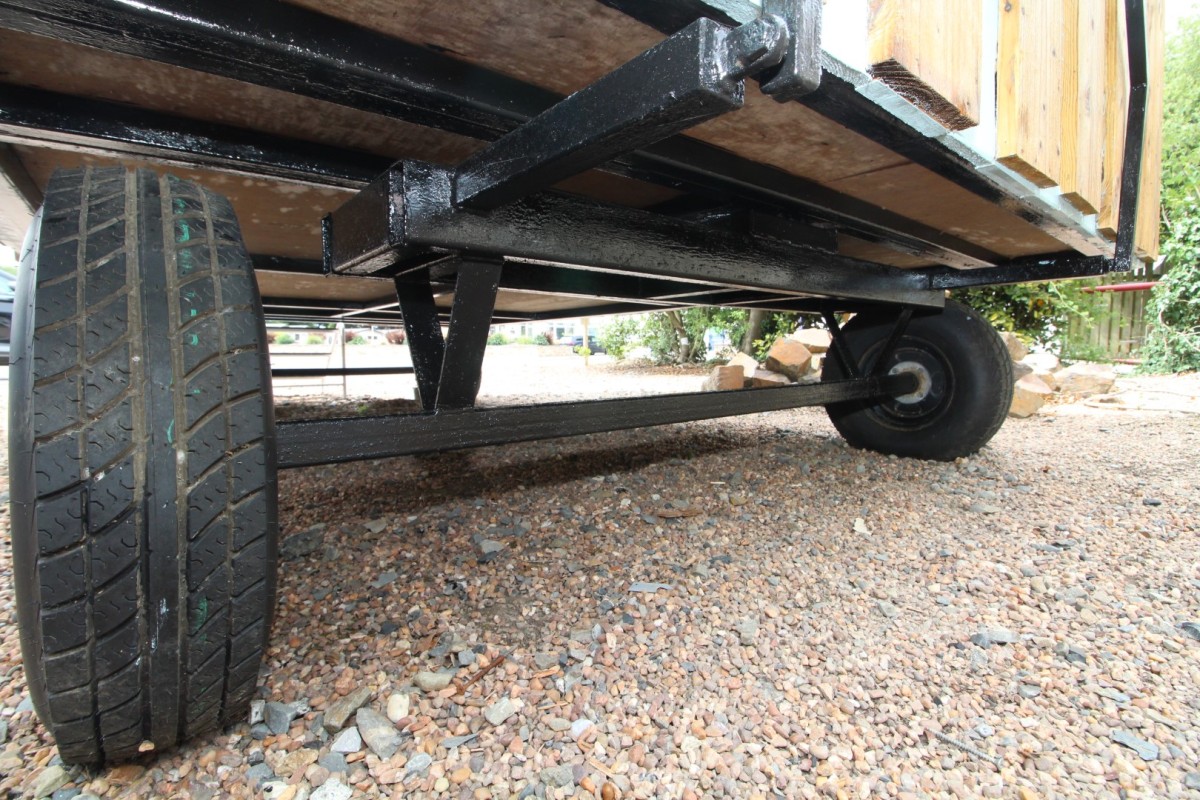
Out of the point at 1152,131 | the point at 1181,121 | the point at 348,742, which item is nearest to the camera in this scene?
the point at 348,742

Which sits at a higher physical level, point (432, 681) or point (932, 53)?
point (932, 53)

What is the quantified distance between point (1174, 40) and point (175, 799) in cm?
2509

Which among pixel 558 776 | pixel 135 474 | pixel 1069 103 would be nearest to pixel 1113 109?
pixel 1069 103

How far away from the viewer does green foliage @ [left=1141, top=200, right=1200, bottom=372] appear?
949cm

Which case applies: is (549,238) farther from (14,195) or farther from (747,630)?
(14,195)

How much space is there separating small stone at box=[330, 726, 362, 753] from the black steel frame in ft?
1.67

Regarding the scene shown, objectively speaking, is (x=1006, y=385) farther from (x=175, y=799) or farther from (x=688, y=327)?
(x=688, y=327)

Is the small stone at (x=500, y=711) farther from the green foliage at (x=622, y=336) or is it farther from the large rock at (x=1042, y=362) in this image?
the green foliage at (x=622, y=336)

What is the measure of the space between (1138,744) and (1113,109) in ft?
7.52

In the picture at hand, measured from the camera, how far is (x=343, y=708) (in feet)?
3.55

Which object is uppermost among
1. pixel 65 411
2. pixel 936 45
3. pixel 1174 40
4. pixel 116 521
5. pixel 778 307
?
pixel 1174 40

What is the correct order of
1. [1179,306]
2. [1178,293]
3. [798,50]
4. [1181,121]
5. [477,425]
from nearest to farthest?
1. [798,50]
2. [477,425]
3. [1178,293]
4. [1179,306]
5. [1181,121]

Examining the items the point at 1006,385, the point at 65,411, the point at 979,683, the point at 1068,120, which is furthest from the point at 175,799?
the point at 1006,385

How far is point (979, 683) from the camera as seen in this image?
3.97ft
